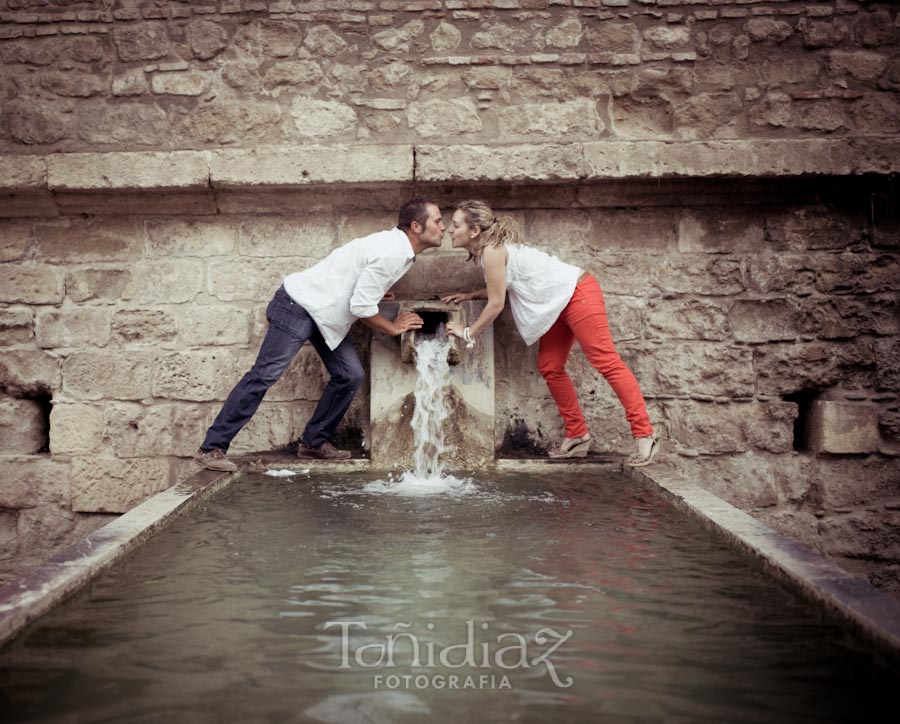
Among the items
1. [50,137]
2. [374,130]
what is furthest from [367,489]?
[50,137]

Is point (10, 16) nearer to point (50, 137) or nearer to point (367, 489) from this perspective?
point (50, 137)

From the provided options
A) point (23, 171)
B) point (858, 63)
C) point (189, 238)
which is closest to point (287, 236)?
point (189, 238)

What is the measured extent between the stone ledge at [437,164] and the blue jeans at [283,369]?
793 mm

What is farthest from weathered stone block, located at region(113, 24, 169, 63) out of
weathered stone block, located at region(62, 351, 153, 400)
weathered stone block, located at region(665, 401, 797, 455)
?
weathered stone block, located at region(665, 401, 797, 455)

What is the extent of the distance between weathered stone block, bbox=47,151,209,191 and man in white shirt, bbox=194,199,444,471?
961mm

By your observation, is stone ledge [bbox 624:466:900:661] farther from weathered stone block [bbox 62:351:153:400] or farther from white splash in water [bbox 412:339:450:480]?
weathered stone block [bbox 62:351:153:400]

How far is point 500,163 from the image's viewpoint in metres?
4.50

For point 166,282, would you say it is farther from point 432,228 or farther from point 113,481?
point 432,228

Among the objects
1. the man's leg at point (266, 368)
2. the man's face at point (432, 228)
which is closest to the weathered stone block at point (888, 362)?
the man's face at point (432, 228)

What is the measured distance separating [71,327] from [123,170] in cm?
103

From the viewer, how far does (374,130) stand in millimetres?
4711

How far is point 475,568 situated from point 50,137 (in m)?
3.98

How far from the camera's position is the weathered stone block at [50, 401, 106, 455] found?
4.79 metres

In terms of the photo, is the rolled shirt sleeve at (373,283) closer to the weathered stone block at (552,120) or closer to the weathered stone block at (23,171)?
the weathered stone block at (552,120)
